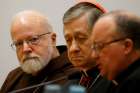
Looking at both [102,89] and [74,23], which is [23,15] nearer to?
[74,23]

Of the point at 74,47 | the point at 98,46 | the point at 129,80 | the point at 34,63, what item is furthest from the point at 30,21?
the point at 129,80

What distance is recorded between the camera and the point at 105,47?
1378mm

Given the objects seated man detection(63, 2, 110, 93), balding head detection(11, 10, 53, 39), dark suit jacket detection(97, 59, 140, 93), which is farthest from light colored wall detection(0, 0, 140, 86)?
dark suit jacket detection(97, 59, 140, 93)

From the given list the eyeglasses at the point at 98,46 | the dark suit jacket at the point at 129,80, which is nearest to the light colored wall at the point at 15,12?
the eyeglasses at the point at 98,46

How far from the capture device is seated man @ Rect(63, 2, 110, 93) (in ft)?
5.63

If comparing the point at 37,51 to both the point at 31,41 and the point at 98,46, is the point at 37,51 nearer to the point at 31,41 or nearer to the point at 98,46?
the point at 31,41

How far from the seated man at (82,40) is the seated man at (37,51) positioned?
0.36 meters

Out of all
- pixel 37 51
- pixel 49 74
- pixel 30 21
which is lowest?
pixel 49 74

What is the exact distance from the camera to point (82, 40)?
1.74m

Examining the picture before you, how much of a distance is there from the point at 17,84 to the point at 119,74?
1.16m

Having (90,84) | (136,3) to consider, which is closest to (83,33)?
(90,84)

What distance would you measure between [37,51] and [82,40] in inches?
19.8

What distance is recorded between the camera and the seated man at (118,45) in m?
1.32

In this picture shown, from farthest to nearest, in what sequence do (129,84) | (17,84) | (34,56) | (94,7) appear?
(17,84) → (34,56) → (94,7) → (129,84)
